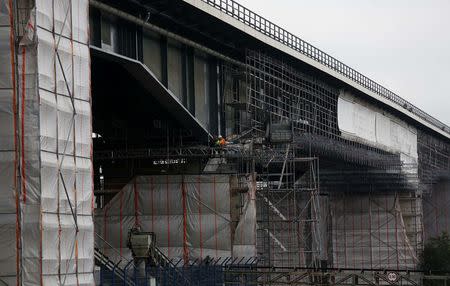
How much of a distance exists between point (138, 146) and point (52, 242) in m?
24.8

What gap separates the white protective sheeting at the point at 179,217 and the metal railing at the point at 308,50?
7.95m

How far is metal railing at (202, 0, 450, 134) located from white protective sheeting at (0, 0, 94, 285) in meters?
15.6

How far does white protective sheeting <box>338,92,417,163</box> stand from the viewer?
75875mm

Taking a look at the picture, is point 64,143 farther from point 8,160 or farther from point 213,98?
point 213,98

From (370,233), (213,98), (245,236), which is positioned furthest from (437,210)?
(213,98)

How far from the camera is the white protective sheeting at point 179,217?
2253 inches

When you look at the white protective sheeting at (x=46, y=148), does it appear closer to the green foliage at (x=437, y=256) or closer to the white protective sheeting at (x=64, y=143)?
the white protective sheeting at (x=64, y=143)

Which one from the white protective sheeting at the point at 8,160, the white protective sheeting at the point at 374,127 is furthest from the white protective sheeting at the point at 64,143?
the white protective sheeting at the point at 374,127

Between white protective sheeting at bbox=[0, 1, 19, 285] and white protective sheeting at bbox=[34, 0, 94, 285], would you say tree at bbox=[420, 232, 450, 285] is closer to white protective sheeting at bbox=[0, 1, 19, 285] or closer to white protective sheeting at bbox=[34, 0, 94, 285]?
white protective sheeting at bbox=[34, 0, 94, 285]

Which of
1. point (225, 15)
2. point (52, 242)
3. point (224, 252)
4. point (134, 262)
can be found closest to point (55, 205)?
point (52, 242)

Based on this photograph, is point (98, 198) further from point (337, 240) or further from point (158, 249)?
point (337, 240)

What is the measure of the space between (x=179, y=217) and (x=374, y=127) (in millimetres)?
29065

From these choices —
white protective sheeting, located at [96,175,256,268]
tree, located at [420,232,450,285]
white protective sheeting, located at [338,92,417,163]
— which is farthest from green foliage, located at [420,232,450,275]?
white protective sheeting, located at [96,175,256,268]

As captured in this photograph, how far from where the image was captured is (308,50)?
67.7m
